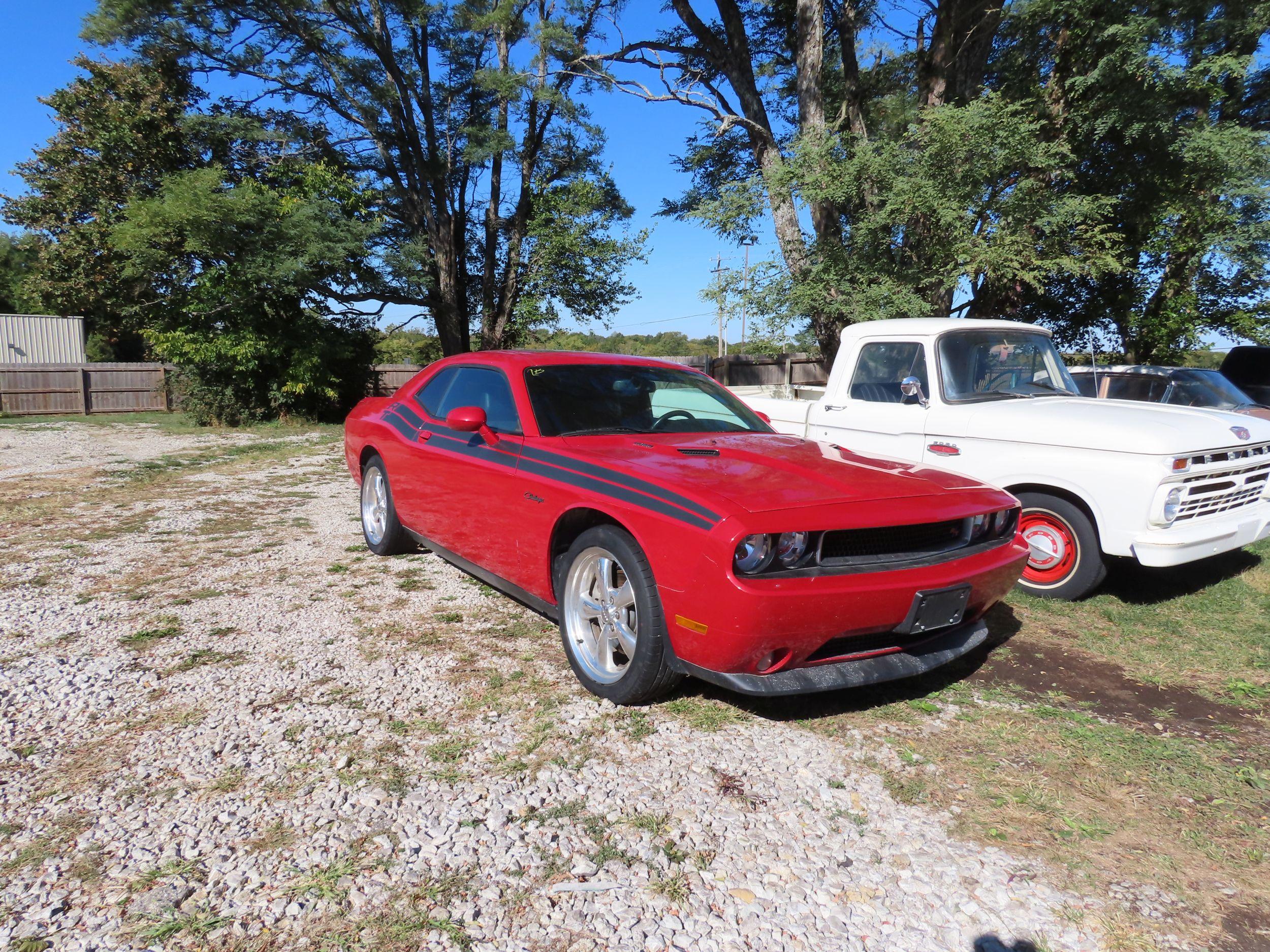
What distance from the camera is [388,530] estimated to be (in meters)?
5.77

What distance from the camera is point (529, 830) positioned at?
8.43 ft

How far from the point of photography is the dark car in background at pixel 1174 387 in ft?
29.7

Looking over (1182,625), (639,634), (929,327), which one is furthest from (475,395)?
(1182,625)

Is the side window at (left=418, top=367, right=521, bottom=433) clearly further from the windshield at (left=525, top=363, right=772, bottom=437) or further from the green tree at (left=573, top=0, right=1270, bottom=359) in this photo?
the green tree at (left=573, top=0, right=1270, bottom=359)

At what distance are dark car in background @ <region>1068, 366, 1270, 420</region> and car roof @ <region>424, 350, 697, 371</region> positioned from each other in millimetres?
6365

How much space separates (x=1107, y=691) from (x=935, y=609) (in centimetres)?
138

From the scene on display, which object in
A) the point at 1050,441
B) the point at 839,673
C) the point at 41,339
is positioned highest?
the point at 41,339

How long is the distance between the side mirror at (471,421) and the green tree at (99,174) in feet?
54.8

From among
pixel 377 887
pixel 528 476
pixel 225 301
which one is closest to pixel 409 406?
pixel 528 476

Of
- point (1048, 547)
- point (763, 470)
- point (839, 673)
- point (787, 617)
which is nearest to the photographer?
point (787, 617)

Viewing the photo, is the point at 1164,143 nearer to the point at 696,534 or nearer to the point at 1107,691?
the point at 1107,691

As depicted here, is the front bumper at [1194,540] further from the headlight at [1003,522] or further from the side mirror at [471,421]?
the side mirror at [471,421]

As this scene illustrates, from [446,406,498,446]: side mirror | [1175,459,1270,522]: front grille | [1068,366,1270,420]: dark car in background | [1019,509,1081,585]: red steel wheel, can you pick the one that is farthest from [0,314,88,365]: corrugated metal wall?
[1175,459,1270,522]: front grille

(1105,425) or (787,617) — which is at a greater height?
(1105,425)
